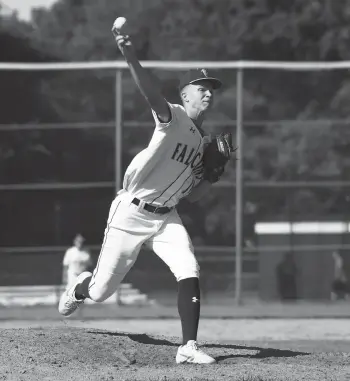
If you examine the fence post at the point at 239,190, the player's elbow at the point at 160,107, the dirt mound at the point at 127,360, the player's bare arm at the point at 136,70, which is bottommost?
the dirt mound at the point at 127,360

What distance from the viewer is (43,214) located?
1842cm

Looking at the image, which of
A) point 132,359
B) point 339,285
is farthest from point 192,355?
point 339,285

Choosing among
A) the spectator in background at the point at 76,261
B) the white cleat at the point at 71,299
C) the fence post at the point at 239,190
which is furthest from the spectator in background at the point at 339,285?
the white cleat at the point at 71,299

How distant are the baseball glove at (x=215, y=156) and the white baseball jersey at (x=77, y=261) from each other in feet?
32.9

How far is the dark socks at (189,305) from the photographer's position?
20.9ft

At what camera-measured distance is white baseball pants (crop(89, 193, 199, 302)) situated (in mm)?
6500

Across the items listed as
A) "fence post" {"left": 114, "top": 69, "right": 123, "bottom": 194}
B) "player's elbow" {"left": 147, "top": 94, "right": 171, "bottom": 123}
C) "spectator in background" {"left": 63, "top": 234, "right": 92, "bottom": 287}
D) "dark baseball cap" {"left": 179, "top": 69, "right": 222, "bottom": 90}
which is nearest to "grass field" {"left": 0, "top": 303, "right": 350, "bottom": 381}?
"player's elbow" {"left": 147, "top": 94, "right": 171, "bottom": 123}

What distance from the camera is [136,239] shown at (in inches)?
259

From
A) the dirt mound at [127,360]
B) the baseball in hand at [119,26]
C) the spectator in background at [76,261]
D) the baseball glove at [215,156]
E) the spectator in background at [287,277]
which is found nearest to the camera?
the baseball in hand at [119,26]

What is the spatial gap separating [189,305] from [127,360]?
2.07 ft

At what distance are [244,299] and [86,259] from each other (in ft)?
9.44

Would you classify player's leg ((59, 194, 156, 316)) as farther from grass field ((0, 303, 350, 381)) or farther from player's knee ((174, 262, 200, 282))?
grass field ((0, 303, 350, 381))

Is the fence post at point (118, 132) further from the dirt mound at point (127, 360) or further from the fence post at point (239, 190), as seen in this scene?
Answer: the dirt mound at point (127, 360)

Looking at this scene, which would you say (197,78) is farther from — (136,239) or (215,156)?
(136,239)
